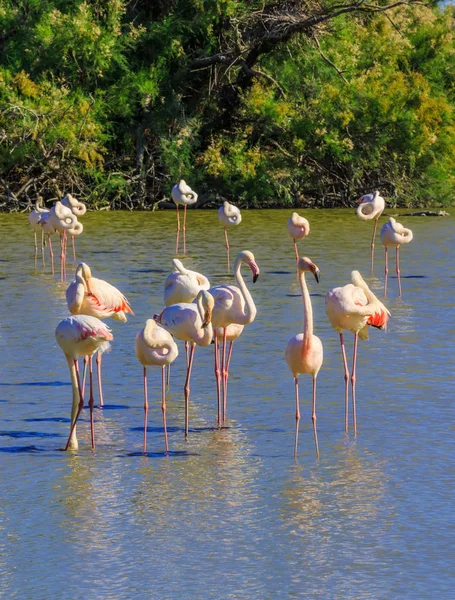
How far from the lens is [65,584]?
5395 millimetres

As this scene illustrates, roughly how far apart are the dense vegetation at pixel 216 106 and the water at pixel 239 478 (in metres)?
13.5

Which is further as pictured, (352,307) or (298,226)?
(298,226)

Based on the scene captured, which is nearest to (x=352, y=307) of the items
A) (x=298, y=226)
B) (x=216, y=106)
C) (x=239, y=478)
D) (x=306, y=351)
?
(x=306, y=351)

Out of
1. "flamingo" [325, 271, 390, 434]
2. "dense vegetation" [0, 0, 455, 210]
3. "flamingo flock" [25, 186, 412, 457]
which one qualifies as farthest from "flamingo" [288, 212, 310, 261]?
"dense vegetation" [0, 0, 455, 210]

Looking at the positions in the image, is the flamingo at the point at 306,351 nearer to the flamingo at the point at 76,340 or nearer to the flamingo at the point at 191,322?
the flamingo at the point at 191,322

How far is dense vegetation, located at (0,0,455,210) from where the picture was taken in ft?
83.4

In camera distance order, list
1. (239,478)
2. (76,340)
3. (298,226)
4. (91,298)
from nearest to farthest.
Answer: (239,478)
(76,340)
(91,298)
(298,226)

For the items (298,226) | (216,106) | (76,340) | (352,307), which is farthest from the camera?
(216,106)

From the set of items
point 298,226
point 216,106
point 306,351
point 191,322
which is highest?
point 216,106

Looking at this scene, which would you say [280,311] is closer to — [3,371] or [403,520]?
[3,371]

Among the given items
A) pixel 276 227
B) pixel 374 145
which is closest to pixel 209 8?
pixel 374 145

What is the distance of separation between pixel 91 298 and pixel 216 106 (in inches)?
762

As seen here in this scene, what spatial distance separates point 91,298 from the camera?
8.91m

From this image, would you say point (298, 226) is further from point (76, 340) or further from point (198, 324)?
point (76, 340)
